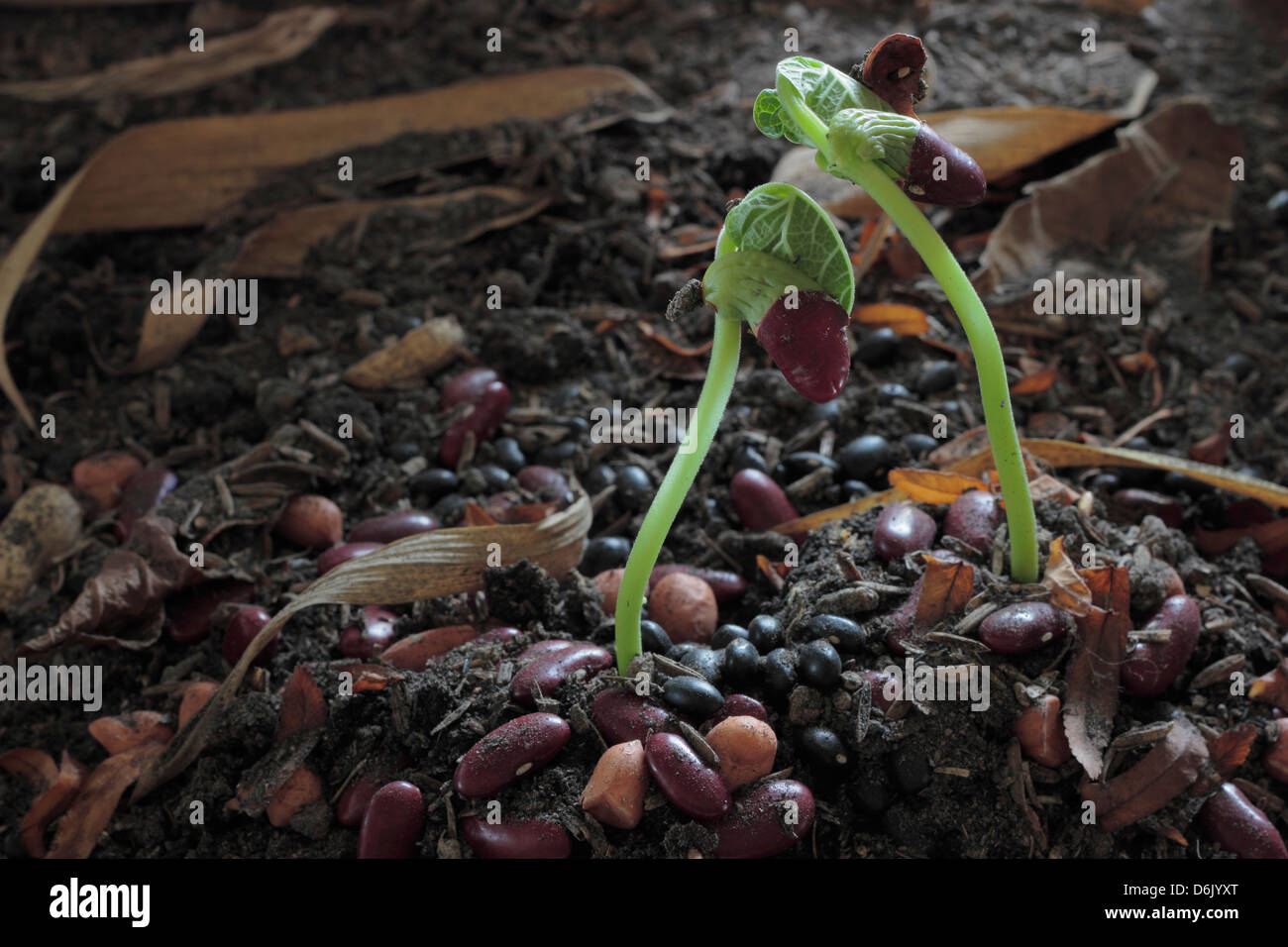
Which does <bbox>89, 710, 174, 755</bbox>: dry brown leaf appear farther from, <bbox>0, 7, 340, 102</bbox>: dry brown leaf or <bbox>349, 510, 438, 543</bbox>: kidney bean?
<bbox>0, 7, 340, 102</bbox>: dry brown leaf

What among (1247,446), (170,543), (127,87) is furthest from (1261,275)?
(127,87)

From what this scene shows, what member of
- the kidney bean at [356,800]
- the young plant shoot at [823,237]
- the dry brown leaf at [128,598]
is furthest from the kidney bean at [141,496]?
the young plant shoot at [823,237]

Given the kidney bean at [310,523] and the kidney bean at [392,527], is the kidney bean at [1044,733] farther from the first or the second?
the kidney bean at [310,523]

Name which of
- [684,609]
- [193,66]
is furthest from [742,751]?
[193,66]

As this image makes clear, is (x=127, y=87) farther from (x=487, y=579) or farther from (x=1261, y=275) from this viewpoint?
(x=1261, y=275)

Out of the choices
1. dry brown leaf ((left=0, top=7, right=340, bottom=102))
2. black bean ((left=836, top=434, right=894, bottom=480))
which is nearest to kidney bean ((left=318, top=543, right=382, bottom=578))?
black bean ((left=836, top=434, right=894, bottom=480))

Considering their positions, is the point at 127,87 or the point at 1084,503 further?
the point at 127,87
